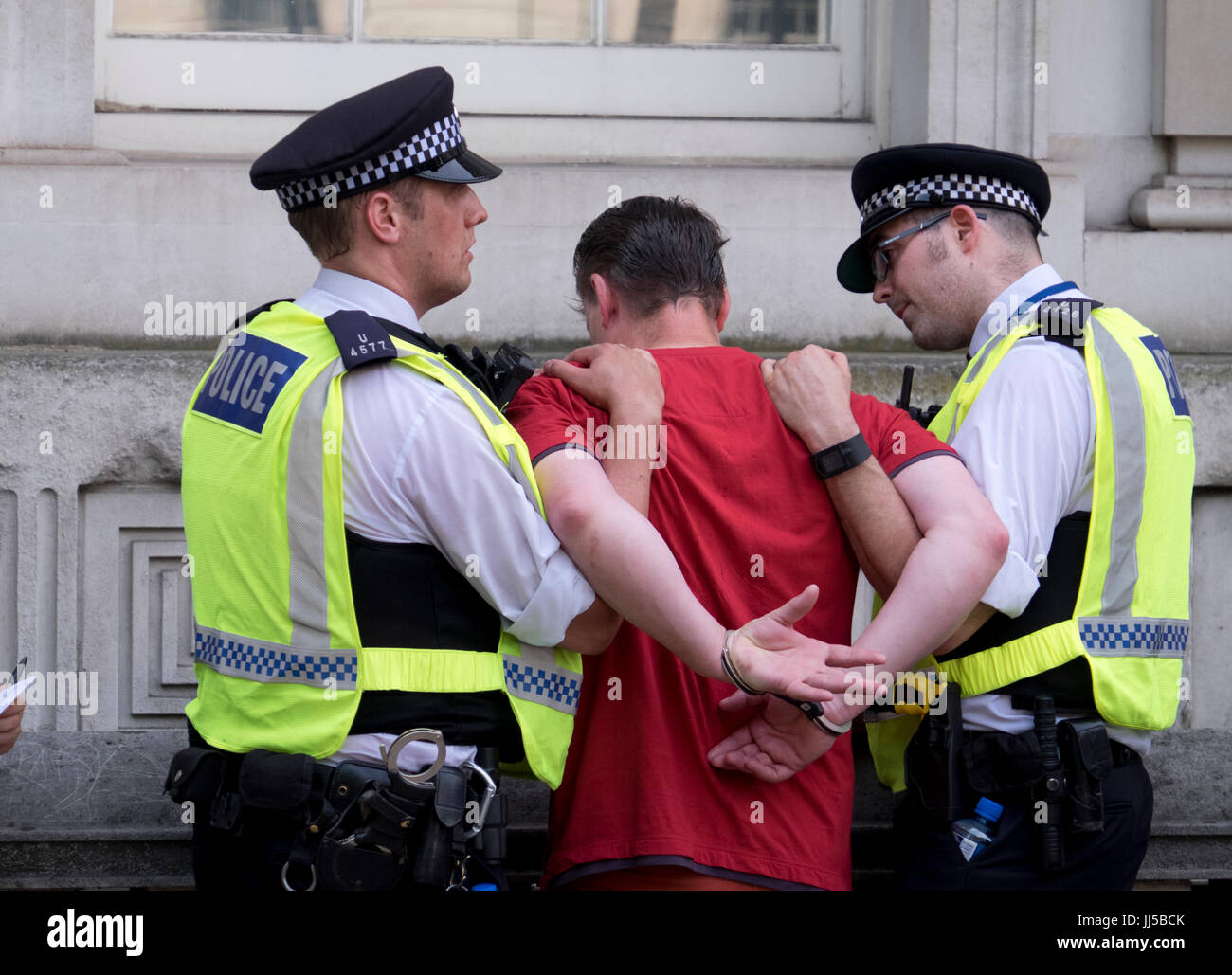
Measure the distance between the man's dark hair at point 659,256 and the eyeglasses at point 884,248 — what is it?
20.7 inches

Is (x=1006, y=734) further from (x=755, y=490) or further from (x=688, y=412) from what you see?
(x=688, y=412)

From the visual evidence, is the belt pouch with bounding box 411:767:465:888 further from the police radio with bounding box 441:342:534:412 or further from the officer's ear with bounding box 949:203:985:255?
the officer's ear with bounding box 949:203:985:255

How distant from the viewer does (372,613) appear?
217 centimetres

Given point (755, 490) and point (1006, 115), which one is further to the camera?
point (1006, 115)

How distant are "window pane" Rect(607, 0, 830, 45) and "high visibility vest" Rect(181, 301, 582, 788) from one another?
256 centimetres

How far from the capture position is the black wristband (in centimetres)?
240

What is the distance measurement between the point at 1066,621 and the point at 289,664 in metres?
1.37

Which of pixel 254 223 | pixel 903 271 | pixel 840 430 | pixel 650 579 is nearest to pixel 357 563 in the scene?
pixel 650 579

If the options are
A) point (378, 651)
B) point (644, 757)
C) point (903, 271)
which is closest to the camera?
point (378, 651)

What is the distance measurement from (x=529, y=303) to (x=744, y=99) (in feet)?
3.39

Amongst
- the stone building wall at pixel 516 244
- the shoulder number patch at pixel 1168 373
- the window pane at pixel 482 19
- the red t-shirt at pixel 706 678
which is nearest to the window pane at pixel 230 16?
the window pane at pixel 482 19

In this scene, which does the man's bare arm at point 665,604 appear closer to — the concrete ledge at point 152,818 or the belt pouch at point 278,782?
the belt pouch at point 278,782

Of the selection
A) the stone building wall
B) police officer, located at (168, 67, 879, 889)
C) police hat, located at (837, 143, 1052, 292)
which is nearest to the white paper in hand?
police officer, located at (168, 67, 879, 889)

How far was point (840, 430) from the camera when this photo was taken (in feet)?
7.96
